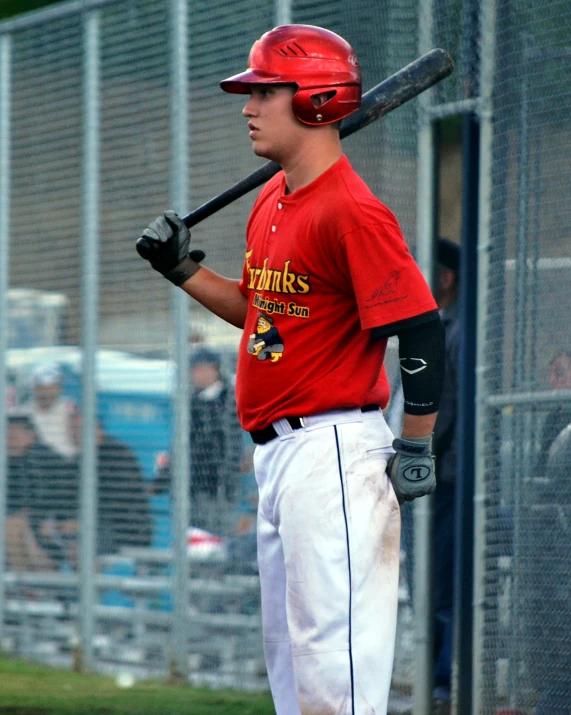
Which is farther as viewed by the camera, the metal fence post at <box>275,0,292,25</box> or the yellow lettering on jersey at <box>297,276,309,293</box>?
the metal fence post at <box>275,0,292,25</box>

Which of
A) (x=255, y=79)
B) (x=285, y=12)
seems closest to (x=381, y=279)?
(x=255, y=79)

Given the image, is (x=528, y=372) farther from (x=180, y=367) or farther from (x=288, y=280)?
(x=180, y=367)

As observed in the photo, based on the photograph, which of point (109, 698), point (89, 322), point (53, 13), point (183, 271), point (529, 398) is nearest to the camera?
point (183, 271)

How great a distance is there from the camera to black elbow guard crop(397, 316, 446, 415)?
3467mm

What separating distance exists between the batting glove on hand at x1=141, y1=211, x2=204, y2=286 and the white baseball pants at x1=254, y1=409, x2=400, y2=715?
791 millimetres

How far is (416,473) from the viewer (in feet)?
11.5

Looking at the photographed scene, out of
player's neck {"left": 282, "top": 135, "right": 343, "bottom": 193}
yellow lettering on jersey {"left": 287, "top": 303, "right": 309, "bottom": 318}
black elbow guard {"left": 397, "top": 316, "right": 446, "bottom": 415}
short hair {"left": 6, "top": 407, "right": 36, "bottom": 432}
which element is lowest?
short hair {"left": 6, "top": 407, "right": 36, "bottom": 432}

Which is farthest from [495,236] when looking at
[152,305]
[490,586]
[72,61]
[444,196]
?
[72,61]

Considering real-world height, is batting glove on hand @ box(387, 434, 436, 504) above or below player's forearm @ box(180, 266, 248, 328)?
below

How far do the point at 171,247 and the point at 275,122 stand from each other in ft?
2.17

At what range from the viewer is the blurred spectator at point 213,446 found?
6605 mm

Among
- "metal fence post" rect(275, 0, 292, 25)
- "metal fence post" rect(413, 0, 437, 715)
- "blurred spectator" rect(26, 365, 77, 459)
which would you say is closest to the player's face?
"metal fence post" rect(413, 0, 437, 715)

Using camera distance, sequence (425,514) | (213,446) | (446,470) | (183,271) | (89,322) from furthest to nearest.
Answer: (89,322) < (213,446) < (446,470) < (425,514) < (183,271)

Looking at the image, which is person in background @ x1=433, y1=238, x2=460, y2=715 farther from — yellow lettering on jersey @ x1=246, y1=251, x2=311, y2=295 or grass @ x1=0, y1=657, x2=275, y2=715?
yellow lettering on jersey @ x1=246, y1=251, x2=311, y2=295
